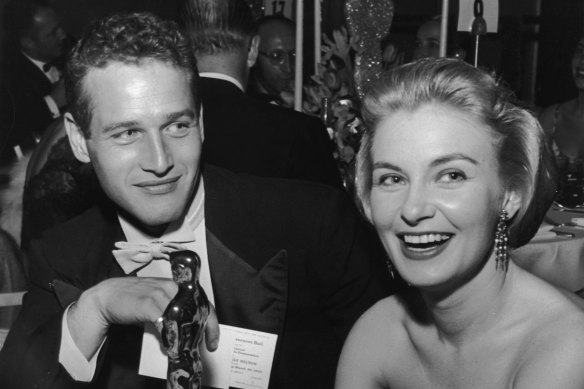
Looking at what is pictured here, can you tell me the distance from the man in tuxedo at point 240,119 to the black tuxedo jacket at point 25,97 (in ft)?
3.14

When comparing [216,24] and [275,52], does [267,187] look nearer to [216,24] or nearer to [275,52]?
[216,24]

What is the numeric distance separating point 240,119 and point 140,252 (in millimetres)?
929

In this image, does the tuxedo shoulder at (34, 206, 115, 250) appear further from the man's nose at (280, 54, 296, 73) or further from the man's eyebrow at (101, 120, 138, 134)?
the man's nose at (280, 54, 296, 73)

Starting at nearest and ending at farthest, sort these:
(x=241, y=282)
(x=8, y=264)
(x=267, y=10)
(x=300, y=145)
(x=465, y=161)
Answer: (x=465, y=161)
(x=241, y=282)
(x=300, y=145)
(x=8, y=264)
(x=267, y=10)

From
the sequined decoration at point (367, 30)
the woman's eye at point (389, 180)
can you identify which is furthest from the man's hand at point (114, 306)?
the sequined decoration at point (367, 30)

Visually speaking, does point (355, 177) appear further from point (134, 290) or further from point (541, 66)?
point (541, 66)

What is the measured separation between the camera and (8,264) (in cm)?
271

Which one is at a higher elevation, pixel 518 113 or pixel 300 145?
pixel 518 113

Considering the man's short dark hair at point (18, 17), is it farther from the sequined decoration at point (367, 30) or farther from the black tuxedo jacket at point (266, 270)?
the black tuxedo jacket at point (266, 270)

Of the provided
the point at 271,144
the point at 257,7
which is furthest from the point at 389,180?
the point at 257,7

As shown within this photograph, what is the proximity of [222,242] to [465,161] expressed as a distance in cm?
58

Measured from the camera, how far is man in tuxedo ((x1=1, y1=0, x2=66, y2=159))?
3189mm

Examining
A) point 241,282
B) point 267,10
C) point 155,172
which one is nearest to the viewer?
point 155,172

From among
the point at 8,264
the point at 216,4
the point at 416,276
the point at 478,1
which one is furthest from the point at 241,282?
the point at 478,1
